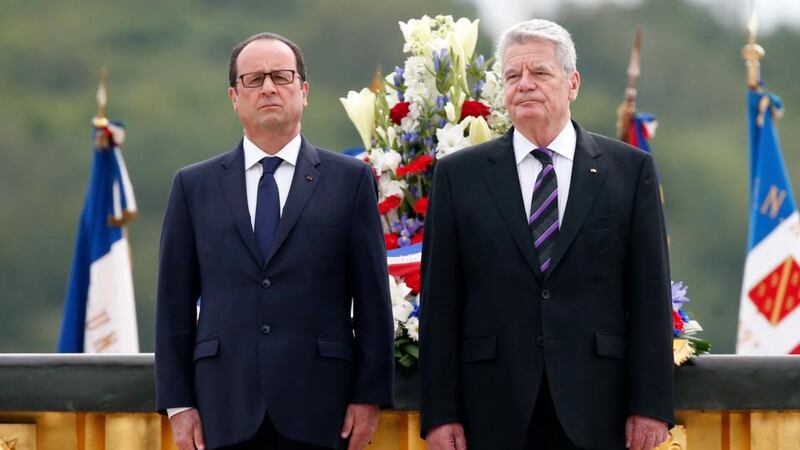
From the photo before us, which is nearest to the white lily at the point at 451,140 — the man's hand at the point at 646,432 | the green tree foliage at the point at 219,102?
the man's hand at the point at 646,432

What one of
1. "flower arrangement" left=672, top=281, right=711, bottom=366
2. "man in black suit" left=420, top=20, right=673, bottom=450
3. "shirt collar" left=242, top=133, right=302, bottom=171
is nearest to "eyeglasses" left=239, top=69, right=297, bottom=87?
"shirt collar" left=242, top=133, right=302, bottom=171

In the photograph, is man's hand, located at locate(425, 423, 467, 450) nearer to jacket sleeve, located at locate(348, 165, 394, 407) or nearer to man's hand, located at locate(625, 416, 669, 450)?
jacket sleeve, located at locate(348, 165, 394, 407)

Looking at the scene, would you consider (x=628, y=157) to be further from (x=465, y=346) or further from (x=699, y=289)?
(x=699, y=289)

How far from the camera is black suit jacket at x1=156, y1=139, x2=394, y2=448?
15.3 feet

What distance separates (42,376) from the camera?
17.4ft

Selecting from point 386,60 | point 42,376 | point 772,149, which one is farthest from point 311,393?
point 386,60

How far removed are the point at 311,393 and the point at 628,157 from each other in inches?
43.4

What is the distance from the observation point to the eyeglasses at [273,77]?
15.6 feet

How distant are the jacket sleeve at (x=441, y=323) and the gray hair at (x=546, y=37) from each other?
1.61 ft

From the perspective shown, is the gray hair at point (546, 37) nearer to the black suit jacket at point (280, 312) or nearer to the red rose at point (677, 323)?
the black suit jacket at point (280, 312)

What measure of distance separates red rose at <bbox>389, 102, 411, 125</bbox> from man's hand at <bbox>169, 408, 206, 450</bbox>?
6.05 feet

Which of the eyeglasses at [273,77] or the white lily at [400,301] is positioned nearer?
the eyeglasses at [273,77]

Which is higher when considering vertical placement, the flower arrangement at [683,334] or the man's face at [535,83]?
the man's face at [535,83]

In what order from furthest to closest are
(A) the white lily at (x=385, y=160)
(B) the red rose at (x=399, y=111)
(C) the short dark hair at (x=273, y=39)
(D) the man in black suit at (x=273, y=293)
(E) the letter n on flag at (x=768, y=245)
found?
(E) the letter n on flag at (x=768, y=245) → (B) the red rose at (x=399, y=111) → (A) the white lily at (x=385, y=160) → (C) the short dark hair at (x=273, y=39) → (D) the man in black suit at (x=273, y=293)
